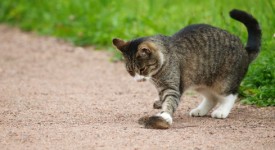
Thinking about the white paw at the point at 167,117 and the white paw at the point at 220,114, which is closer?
the white paw at the point at 167,117

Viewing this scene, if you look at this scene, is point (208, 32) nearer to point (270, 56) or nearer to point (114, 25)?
point (270, 56)

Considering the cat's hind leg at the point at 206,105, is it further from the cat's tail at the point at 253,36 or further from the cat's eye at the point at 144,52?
the cat's eye at the point at 144,52

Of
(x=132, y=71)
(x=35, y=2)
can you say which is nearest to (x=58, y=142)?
(x=132, y=71)

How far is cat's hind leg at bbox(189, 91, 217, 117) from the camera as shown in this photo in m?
6.27

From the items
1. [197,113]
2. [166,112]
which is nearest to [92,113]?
[166,112]

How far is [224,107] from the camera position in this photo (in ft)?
20.2

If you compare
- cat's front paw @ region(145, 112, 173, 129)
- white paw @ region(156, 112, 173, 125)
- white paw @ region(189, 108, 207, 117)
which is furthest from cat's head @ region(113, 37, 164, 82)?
white paw @ region(189, 108, 207, 117)

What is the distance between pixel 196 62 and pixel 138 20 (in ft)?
13.2

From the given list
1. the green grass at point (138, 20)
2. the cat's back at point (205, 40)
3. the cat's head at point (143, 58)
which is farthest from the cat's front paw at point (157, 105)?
the green grass at point (138, 20)

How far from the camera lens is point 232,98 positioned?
6.23 m

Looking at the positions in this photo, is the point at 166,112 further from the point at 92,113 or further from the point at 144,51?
the point at 92,113

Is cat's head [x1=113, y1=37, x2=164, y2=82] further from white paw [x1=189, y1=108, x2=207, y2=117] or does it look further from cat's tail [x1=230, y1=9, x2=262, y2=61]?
cat's tail [x1=230, y1=9, x2=262, y2=61]

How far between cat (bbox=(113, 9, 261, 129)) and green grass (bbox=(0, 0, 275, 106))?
578 mm

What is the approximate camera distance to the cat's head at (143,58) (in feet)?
19.2
